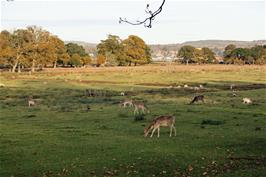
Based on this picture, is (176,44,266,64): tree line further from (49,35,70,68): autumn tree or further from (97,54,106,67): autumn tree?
(49,35,70,68): autumn tree

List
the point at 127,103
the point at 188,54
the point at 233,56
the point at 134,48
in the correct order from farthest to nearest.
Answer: the point at 188,54 → the point at 233,56 → the point at 134,48 → the point at 127,103

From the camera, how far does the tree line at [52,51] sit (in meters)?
110

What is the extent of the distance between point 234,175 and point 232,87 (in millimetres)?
47778

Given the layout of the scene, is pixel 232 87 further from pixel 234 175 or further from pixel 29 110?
pixel 234 175

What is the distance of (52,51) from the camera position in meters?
113

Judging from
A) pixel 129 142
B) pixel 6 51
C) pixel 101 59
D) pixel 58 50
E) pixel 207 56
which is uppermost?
pixel 58 50

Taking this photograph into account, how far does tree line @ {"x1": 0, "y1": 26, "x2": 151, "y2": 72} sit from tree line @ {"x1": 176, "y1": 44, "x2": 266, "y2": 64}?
25.6 m

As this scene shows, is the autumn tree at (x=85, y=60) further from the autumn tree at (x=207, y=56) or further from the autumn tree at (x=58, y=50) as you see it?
the autumn tree at (x=207, y=56)

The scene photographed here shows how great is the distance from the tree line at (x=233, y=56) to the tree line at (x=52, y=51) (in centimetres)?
2556

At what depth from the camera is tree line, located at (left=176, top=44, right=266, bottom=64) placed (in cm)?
15500

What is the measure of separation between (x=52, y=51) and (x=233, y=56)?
70427 mm

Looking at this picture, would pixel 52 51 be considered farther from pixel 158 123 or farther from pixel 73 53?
pixel 158 123

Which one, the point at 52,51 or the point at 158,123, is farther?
the point at 52,51

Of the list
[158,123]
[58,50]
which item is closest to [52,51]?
[58,50]
